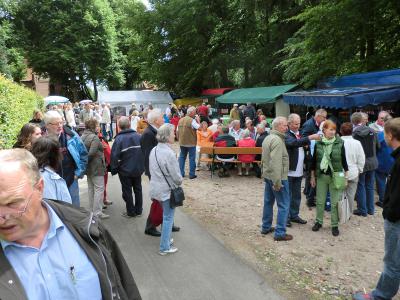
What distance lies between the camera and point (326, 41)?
15.0 metres

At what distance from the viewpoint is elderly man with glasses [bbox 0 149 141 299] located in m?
1.69

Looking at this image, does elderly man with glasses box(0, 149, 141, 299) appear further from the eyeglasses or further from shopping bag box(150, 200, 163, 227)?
shopping bag box(150, 200, 163, 227)

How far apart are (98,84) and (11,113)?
34.2 meters

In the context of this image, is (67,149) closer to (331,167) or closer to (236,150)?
(331,167)

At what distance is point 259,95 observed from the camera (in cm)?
1917

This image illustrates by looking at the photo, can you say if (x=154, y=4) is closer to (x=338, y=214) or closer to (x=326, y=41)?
(x=326, y=41)

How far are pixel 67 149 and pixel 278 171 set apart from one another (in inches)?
117

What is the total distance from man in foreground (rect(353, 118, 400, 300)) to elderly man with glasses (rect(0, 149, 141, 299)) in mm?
2716

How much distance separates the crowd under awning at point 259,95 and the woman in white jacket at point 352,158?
1198 cm

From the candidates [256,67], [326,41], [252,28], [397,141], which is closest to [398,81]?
[326,41]

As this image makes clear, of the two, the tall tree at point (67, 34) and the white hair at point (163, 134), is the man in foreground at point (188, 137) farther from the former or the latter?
the tall tree at point (67, 34)

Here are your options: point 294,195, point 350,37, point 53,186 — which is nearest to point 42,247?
point 53,186

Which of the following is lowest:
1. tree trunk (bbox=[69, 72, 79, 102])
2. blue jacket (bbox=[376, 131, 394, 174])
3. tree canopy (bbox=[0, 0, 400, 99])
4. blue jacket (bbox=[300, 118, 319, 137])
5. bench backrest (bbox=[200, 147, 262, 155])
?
bench backrest (bbox=[200, 147, 262, 155])

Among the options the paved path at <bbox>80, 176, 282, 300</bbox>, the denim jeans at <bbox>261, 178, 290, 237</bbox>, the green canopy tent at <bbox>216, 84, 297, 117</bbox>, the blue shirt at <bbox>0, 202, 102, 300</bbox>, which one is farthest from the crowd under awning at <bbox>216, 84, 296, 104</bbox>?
the blue shirt at <bbox>0, 202, 102, 300</bbox>
